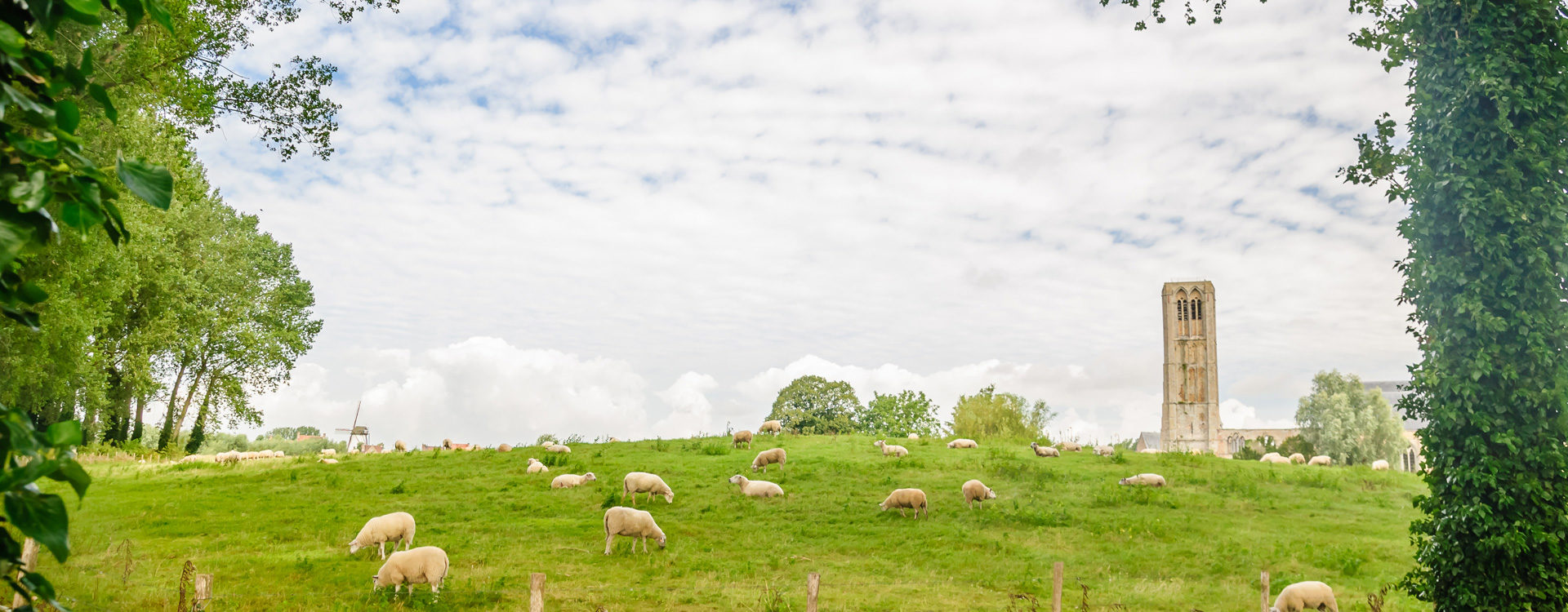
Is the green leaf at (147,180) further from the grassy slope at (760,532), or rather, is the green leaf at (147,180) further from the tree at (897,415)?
the tree at (897,415)

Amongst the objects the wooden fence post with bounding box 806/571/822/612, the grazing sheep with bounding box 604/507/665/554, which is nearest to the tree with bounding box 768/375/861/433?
the grazing sheep with bounding box 604/507/665/554

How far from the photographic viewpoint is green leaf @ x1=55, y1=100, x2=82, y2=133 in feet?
7.83

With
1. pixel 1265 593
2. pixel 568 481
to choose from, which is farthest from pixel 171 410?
pixel 1265 593

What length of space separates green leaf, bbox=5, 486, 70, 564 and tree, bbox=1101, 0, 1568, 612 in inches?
647

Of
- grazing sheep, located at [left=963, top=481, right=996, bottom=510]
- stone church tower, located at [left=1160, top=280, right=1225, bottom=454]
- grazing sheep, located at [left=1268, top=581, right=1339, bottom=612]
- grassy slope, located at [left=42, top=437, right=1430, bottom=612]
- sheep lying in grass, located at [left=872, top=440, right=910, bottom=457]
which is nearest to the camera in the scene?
grazing sheep, located at [left=1268, top=581, right=1339, bottom=612]

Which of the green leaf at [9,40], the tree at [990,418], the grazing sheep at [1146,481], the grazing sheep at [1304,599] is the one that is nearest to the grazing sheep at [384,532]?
the grazing sheep at [1304,599]

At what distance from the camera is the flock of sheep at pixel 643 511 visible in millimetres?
16547

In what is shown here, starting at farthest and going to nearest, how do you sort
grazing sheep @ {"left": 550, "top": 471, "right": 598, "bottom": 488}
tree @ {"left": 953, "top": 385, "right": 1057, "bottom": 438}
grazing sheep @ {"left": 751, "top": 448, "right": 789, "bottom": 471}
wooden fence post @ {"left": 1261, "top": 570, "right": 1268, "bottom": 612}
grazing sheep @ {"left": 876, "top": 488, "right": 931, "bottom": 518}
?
tree @ {"left": 953, "top": 385, "right": 1057, "bottom": 438} < grazing sheep @ {"left": 751, "top": 448, "right": 789, "bottom": 471} < grazing sheep @ {"left": 550, "top": 471, "right": 598, "bottom": 488} < grazing sheep @ {"left": 876, "top": 488, "right": 931, "bottom": 518} < wooden fence post @ {"left": 1261, "top": 570, "right": 1268, "bottom": 612}

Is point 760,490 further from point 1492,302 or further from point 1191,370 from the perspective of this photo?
point 1191,370

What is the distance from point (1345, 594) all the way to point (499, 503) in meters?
22.3

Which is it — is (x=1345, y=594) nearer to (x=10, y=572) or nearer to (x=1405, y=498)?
(x=1405, y=498)

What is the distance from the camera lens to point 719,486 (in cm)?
2878

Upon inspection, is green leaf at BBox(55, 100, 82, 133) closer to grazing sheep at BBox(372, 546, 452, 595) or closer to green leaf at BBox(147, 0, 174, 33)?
green leaf at BBox(147, 0, 174, 33)

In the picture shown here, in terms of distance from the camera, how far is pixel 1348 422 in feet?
231
